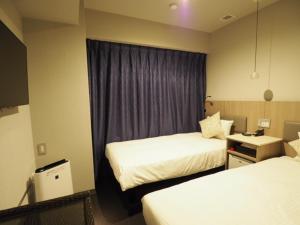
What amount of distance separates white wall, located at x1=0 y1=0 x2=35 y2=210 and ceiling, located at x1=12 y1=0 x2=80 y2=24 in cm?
10

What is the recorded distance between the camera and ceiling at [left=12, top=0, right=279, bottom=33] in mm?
1791

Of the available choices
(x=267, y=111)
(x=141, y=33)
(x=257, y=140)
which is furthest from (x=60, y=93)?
(x=267, y=111)

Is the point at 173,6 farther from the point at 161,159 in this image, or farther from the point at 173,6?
the point at 161,159

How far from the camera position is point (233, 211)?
3.62 ft

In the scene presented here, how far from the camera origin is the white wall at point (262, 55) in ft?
7.40

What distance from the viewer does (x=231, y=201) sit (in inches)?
47.5

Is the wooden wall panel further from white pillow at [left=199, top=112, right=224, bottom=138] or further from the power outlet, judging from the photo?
white pillow at [left=199, top=112, right=224, bottom=138]

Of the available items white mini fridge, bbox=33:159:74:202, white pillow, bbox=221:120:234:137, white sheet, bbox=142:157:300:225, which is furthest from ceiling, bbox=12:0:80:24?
white pillow, bbox=221:120:234:137

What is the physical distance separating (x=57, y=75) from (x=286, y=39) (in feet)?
10.4

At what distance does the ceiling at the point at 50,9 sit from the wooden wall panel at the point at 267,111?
281 centimetres

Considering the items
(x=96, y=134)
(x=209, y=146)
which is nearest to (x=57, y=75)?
(x=96, y=134)

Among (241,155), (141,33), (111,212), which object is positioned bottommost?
(111,212)

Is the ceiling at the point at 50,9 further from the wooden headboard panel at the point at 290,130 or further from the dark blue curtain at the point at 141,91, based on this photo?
the wooden headboard panel at the point at 290,130

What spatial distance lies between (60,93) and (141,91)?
1383mm
